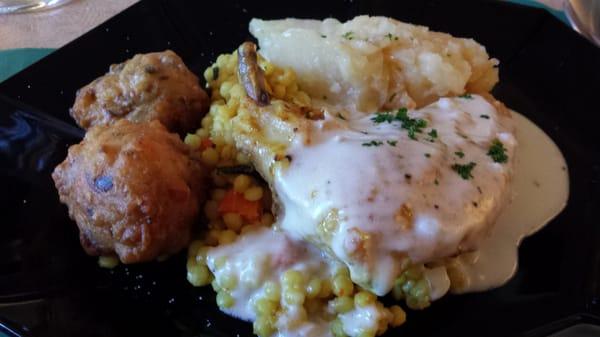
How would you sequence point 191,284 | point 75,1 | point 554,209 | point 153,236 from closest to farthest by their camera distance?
point 153,236
point 191,284
point 554,209
point 75,1

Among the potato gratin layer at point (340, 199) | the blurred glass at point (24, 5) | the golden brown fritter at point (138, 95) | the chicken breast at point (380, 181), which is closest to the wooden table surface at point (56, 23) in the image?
the blurred glass at point (24, 5)

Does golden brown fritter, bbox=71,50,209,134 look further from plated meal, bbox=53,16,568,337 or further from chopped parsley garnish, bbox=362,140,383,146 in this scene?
chopped parsley garnish, bbox=362,140,383,146

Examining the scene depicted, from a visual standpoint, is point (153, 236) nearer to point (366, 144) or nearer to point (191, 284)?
point (191, 284)

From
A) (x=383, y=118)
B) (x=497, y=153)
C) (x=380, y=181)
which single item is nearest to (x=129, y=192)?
(x=380, y=181)

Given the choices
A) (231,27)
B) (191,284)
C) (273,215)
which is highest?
(231,27)

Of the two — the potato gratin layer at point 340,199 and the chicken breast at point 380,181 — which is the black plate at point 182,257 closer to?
the potato gratin layer at point 340,199

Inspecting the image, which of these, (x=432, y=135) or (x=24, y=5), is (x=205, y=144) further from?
(x=24, y=5)

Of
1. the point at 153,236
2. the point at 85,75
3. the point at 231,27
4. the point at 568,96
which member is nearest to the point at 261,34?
the point at 231,27
